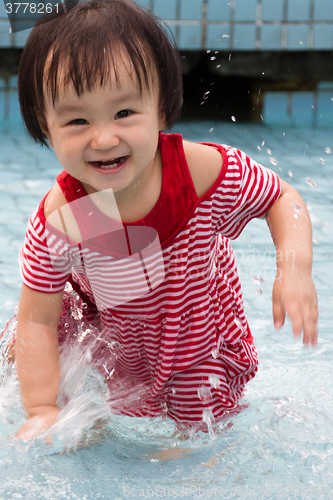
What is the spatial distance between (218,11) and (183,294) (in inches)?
233

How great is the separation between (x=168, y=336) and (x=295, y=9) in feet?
20.1

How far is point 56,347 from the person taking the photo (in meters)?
1.65

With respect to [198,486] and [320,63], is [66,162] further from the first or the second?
[320,63]

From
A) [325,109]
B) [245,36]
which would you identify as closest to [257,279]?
[325,109]

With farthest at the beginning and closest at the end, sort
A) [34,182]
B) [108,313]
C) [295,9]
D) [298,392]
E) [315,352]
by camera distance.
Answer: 1. [295,9]
2. [34,182]
3. [315,352]
4. [298,392]
5. [108,313]

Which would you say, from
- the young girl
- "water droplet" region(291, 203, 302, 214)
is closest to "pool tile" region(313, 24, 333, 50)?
the young girl

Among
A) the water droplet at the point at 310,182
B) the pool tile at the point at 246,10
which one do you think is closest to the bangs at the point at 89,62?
the water droplet at the point at 310,182

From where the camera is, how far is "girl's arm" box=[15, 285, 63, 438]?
1608mm

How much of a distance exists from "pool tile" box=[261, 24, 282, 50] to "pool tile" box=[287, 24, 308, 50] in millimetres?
114

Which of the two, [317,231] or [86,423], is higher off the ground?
[86,423]

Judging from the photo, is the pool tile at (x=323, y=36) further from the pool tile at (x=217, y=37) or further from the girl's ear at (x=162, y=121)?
the girl's ear at (x=162, y=121)

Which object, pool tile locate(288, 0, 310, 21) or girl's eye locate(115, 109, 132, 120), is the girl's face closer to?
girl's eye locate(115, 109, 132, 120)

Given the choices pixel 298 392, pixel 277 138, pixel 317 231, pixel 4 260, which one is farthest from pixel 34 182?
pixel 298 392

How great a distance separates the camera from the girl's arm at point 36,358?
5.28 feet
